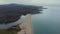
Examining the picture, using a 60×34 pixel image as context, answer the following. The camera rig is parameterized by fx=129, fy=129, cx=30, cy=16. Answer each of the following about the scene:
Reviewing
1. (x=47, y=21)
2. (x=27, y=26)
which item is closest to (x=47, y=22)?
(x=47, y=21)

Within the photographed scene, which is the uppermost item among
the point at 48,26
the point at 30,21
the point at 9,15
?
the point at 9,15

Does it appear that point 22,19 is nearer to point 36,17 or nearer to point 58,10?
point 36,17

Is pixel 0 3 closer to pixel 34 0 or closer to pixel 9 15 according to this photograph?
pixel 9 15

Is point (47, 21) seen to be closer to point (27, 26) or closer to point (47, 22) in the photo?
point (47, 22)

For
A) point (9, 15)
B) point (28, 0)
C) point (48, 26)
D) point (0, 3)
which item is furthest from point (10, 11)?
point (48, 26)

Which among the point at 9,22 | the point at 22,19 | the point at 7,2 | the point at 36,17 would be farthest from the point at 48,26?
the point at 7,2

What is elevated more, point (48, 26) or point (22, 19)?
point (22, 19)
